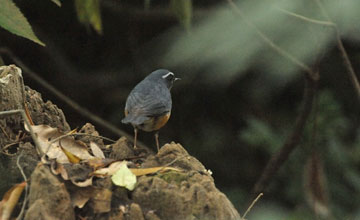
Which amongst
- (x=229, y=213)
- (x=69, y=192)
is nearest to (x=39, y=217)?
(x=69, y=192)

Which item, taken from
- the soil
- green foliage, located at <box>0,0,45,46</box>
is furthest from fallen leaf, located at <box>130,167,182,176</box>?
green foliage, located at <box>0,0,45,46</box>

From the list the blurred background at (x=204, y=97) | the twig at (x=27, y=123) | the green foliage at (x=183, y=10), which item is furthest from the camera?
the blurred background at (x=204, y=97)

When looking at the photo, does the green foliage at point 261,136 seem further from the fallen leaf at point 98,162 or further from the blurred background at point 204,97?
the fallen leaf at point 98,162

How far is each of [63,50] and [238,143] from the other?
51.4 inches

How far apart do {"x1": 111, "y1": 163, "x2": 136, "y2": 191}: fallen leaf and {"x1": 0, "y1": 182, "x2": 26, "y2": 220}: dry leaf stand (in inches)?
9.2

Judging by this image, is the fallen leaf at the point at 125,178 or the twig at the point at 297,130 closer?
the fallen leaf at the point at 125,178

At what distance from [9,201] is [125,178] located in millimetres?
285

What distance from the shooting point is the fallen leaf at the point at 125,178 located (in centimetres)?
180

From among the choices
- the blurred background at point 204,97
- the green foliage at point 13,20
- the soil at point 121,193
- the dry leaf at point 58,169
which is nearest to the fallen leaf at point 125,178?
the soil at point 121,193

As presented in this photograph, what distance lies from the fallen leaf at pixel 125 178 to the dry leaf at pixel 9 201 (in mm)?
233

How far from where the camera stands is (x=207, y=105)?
4.84 m

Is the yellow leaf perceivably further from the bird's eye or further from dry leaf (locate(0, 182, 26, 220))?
the bird's eye

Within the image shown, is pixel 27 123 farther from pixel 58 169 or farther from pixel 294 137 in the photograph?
pixel 294 137

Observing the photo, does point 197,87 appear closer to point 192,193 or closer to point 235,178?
point 235,178
